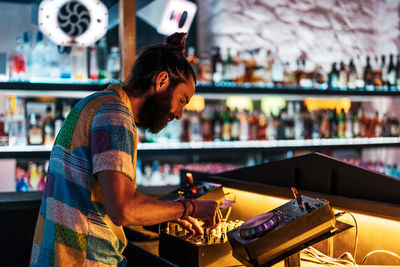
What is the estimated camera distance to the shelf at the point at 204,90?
7.82 ft

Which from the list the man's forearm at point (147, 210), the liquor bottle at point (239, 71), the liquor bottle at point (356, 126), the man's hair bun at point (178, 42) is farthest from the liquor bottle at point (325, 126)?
the man's forearm at point (147, 210)

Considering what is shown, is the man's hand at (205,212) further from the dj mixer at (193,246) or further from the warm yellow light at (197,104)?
the warm yellow light at (197,104)

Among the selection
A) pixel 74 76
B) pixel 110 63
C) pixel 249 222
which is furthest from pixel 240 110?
pixel 249 222

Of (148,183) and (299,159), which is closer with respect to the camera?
(299,159)

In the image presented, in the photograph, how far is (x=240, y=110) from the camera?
3611mm

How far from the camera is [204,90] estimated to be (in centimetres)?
279

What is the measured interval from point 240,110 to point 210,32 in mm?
712

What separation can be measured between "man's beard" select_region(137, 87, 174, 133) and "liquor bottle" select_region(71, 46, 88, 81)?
1.58 metres

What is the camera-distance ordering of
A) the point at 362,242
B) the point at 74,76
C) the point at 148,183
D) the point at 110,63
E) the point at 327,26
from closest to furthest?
the point at 362,242
the point at 74,76
the point at 110,63
the point at 148,183
the point at 327,26

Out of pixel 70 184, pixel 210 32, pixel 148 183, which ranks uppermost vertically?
pixel 210 32

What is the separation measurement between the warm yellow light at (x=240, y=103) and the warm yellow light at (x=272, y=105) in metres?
0.12

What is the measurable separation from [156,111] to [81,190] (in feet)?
0.94

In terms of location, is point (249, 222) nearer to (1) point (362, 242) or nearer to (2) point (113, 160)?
(2) point (113, 160)

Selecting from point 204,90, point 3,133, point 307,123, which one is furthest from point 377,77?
point 3,133
